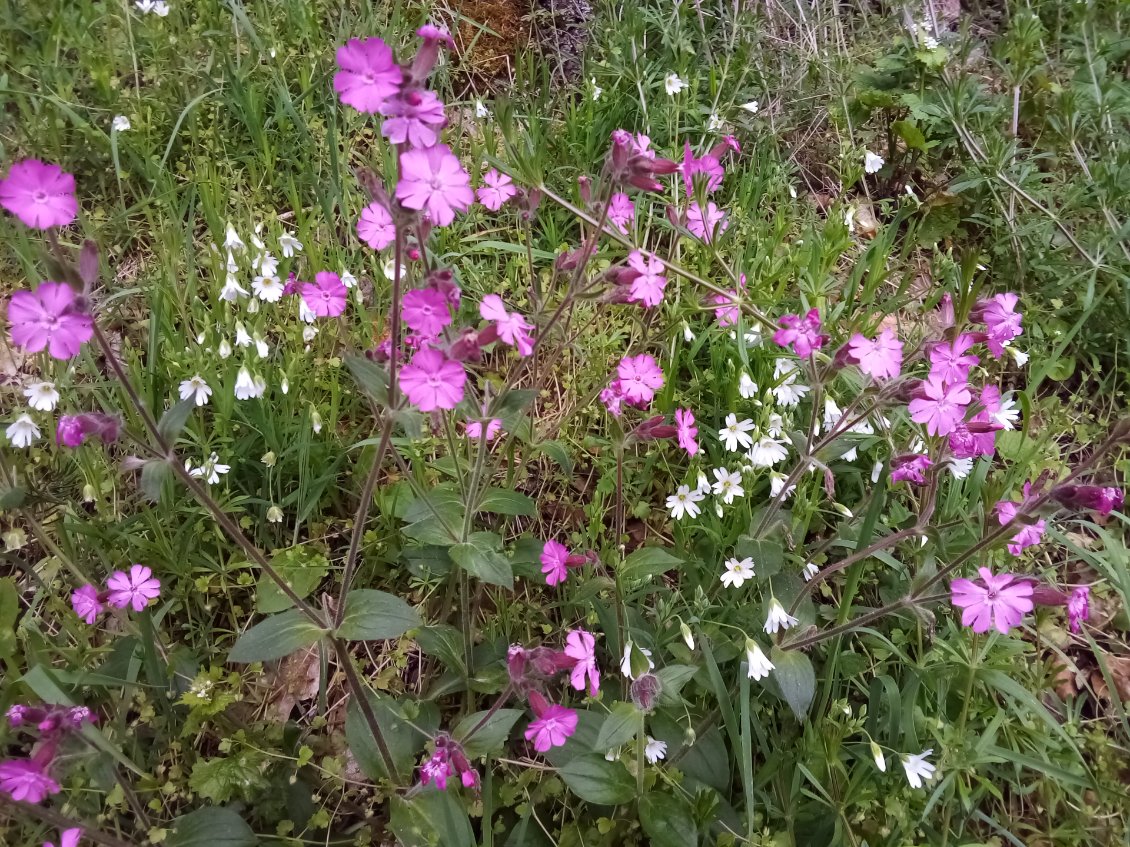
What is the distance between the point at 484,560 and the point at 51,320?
97 cm

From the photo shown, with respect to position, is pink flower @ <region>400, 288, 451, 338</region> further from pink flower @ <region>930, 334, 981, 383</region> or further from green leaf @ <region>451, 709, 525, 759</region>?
pink flower @ <region>930, 334, 981, 383</region>

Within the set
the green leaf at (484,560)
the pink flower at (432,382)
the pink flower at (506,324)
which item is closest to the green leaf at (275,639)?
the green leaf at (484,560)

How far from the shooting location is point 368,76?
46.6 inches

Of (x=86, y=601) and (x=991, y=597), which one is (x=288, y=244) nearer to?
(x=86, y=601)

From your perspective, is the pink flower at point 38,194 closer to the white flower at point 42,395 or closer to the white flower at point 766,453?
the white flower at point 42,395

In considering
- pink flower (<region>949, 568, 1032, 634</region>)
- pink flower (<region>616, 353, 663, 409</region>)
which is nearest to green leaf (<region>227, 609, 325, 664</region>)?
pink flower (<region>616, 353, 663, 409</region>)

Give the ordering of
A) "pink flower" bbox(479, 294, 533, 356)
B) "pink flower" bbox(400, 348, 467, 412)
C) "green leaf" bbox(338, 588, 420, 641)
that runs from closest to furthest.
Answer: "pink flower" bbox(400, 348, 467, 412), "pink flower" bbox(479, 294, 533, 356), "green leaf" bbox(338, 588, 420, 641)

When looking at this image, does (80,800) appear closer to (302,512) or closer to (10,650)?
(10,650)

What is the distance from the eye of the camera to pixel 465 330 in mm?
1465

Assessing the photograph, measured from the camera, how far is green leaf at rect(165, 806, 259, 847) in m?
1.63

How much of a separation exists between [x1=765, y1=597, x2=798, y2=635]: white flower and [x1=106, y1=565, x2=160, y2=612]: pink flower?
4.93 ft

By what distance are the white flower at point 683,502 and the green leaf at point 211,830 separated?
1.30 metres

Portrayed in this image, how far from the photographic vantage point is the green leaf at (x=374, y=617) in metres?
1.55

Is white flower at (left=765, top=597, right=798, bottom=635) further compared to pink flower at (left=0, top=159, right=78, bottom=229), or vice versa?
white flower at (left=765, top=597, right=798, bottom=635)
